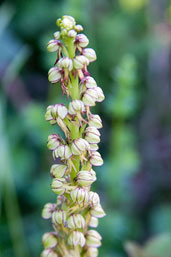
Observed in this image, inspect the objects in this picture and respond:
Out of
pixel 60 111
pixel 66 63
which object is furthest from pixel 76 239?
pixel 66 63

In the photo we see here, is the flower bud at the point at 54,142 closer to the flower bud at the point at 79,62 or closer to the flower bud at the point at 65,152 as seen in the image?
the flower bud at the point at 65,152

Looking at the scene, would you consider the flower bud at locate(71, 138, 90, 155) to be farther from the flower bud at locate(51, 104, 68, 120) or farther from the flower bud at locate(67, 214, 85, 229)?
the flower bud at locate(67, 214, 85, 229)

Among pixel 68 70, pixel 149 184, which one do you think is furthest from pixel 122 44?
pixel 68 70

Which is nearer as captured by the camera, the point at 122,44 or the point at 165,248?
the point at 165,248

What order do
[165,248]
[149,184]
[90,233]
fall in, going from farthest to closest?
[149,184]
[165,248]
[90,233]

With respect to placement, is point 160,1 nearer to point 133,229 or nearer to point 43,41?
point 43,41

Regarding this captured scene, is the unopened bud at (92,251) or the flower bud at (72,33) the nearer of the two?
the flower bud at (72,33)

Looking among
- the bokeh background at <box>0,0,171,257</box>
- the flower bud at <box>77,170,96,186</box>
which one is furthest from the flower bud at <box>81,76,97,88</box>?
the bokeh background at <box>0,0,171,257</box>

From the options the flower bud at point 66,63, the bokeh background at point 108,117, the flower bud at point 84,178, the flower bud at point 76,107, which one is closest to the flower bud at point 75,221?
the flower bud at point 84,178
